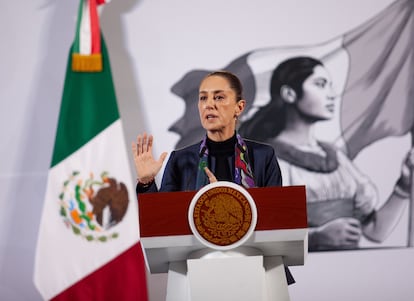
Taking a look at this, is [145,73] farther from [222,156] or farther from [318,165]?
[222,156]

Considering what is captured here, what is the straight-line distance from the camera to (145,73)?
16.4 feet

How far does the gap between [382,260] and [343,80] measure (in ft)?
4.24

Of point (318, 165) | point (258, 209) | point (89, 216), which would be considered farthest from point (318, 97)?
point (258, 209)

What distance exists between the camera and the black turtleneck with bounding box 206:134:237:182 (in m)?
3.34

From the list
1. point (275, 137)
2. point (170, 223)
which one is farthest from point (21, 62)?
point (170, 223)

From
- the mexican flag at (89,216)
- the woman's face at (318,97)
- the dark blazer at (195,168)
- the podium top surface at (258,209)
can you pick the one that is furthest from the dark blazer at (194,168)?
the woman's face at (318,97)

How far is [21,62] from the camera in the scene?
197 inches

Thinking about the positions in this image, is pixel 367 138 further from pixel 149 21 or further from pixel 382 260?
pixel 149 21

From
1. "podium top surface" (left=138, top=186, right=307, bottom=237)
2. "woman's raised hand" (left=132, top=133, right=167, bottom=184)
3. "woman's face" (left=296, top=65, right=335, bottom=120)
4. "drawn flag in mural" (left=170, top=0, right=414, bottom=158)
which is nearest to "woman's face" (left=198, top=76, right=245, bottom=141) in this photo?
"woman's raised hand" (left=132, top=133, right=167, bottom=184)

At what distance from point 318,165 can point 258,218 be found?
7.48 feet

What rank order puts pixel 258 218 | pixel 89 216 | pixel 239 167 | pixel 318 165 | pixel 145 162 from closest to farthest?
pixel 258 218 → pixel 145 162 → pixel 239 167 → pixel 89 216 → pixel 318 165

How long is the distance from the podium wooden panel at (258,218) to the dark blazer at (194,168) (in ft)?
1.68

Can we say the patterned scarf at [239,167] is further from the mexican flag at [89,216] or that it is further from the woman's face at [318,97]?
the woman's face at [318,97]

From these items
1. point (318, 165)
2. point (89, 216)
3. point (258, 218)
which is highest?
point (258, 218)
